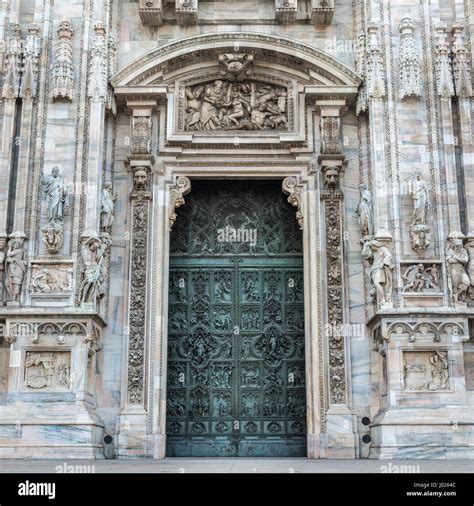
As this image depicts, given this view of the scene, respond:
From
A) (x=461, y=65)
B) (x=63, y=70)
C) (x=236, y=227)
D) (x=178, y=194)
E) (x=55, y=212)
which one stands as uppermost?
(x=461, y=65)

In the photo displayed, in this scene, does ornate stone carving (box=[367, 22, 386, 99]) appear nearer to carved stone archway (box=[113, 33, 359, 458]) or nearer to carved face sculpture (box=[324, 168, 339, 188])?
carved stone archway (box=[113, 33, 359, 458])

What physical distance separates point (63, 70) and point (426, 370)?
28.5ft

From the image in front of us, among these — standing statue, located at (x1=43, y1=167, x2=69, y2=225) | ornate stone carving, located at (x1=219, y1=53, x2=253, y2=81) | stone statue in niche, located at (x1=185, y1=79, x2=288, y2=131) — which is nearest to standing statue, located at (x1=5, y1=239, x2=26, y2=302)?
standing statue, located at (x1=43, y1=167, x2=69, y2=225)

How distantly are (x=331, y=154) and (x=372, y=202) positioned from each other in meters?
1.30

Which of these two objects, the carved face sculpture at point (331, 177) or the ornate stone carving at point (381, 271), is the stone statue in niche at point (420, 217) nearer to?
the ornate stone carving at point (381, 271)

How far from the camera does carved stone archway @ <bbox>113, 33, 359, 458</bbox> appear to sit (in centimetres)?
1653

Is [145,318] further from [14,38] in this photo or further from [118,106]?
[14,38]

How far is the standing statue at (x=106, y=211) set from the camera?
16.6 meters

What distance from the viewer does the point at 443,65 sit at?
664 inches

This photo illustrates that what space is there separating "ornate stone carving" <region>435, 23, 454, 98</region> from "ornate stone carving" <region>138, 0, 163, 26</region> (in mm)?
5412

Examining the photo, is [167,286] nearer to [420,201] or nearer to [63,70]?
[63,70]

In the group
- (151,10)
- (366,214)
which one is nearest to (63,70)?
(151,10)

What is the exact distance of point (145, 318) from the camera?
16641 mm

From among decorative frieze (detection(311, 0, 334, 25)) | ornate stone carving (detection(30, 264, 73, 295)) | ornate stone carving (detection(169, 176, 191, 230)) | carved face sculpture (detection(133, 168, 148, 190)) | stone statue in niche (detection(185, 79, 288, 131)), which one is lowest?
ornate stone carving (detection(30, 264, 73, 295))
